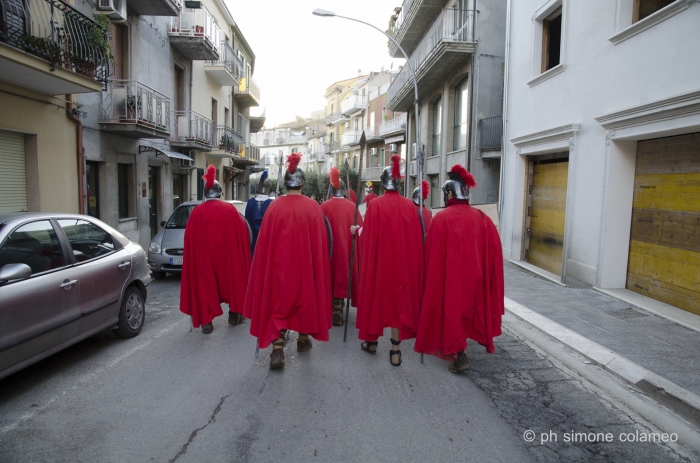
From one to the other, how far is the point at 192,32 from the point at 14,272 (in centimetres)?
1493

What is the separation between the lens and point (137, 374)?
4402 mm

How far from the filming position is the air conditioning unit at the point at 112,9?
36.9 ft

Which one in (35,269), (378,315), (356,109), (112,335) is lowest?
(112,335)

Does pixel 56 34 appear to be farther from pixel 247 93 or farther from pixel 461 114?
pixel 247 93

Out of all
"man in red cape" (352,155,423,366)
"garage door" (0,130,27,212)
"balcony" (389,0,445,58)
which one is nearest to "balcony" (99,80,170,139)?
"garage door" (0,130,27,212)

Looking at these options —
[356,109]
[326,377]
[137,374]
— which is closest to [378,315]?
[326,377]

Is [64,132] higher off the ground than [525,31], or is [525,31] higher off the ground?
[525,31]

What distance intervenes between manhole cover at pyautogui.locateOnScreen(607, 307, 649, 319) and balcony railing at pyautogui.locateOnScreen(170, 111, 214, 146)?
14.5m

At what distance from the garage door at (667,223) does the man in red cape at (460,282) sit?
3.84 metres

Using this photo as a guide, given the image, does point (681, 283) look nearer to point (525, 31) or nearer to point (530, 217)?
point (530, 217)

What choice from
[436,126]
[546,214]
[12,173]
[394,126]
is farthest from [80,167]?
[394,126]

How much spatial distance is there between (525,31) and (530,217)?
4462 mm

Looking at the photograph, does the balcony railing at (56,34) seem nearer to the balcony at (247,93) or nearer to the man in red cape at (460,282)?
the man in red cape at (460,282)

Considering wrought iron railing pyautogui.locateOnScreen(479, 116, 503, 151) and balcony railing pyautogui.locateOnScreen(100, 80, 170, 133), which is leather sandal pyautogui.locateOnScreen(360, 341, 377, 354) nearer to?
balcony railing pyautogui.locateOnScreen(100, 80, 170, 133)
